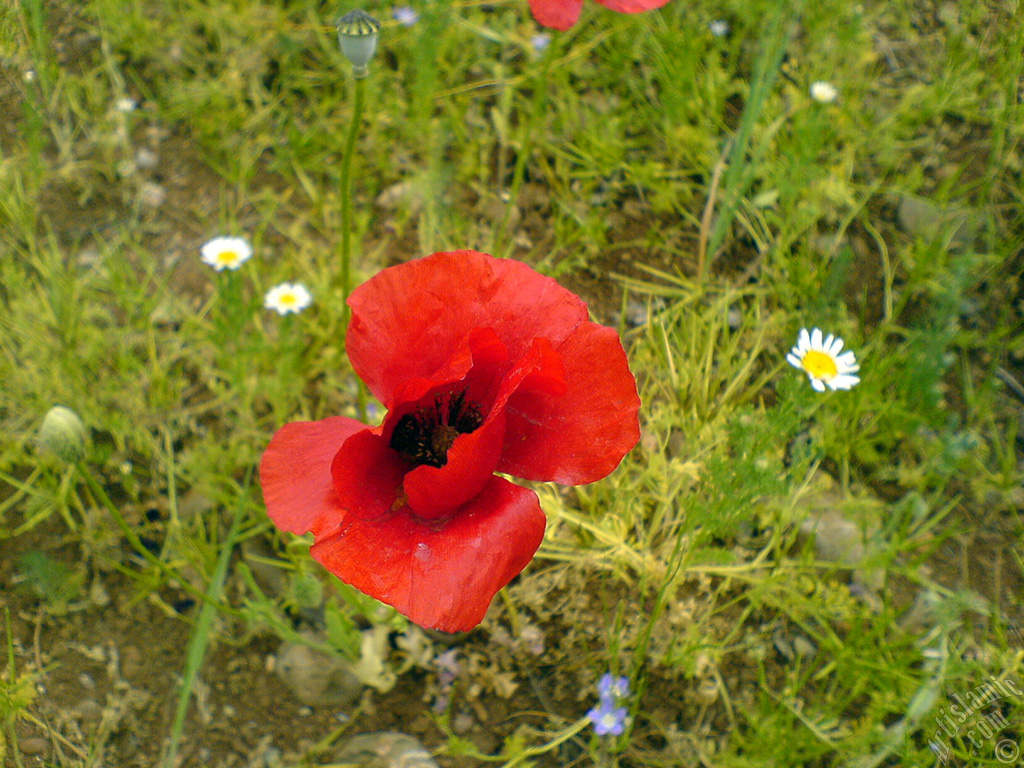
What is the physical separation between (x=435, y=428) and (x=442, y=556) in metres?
0.25

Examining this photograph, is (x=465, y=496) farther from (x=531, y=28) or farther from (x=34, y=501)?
(x=531, y=28)

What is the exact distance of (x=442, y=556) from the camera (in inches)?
40.4

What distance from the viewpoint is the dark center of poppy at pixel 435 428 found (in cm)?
120

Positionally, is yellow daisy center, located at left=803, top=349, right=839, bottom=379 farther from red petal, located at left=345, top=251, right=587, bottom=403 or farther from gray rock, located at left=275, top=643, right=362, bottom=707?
gray rock, located at left=275, top=643, right=362, bottom=707

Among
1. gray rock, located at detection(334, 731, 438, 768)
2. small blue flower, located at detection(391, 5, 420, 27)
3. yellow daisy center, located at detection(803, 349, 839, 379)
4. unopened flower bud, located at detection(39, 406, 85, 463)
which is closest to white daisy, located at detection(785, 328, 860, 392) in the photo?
yellow daisy center, located at detection(803, 349, 839, 379)

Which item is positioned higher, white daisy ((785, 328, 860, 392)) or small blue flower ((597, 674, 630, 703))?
white daisy ((785, 328, 860, 392))

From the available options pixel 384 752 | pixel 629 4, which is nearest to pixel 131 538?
pixel 384 752

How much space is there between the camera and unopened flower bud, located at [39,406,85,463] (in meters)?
1.34

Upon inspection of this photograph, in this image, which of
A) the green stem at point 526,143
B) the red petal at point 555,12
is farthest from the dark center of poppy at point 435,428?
the green stem at point 526,143

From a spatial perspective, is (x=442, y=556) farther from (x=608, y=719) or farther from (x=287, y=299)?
(x=287, y=299)

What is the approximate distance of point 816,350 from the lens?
176 centimetres

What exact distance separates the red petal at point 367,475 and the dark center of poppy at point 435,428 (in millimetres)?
30

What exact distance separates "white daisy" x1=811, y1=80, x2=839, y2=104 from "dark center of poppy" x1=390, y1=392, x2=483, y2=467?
71.6 inches

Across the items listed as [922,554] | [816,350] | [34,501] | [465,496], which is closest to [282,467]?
[465,496]
